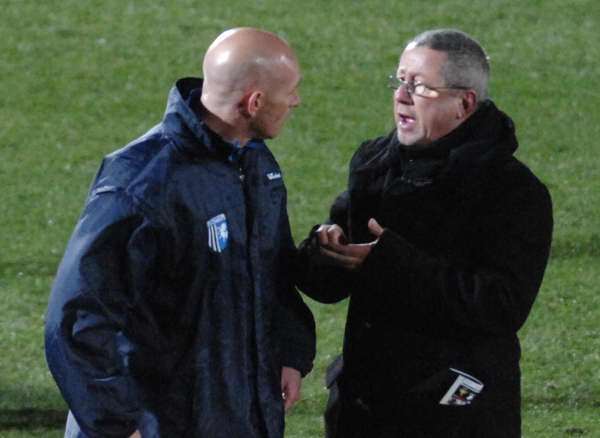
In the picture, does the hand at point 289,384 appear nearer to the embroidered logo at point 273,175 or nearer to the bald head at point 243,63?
the embroidered logo at point 273,175

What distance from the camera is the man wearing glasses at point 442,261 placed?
445cm

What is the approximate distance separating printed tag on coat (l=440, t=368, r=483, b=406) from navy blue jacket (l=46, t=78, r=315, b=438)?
0.48 m

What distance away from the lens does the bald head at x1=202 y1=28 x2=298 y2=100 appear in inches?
163

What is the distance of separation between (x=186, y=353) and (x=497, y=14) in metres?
10.2

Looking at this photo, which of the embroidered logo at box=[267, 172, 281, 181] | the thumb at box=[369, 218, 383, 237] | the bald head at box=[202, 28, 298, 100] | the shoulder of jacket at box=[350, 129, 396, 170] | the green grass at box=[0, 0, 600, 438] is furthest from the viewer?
the green grass at box=[0, 0, 600, 438]

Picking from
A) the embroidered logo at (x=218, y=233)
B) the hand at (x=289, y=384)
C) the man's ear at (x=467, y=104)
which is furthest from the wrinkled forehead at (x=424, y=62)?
the hand at (x=289, y=384)

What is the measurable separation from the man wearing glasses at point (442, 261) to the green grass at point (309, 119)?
2.54 meters

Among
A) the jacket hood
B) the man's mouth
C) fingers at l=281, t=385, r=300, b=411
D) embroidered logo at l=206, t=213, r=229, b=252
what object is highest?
the jacket hood

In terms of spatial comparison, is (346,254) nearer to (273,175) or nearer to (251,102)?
(273,175)

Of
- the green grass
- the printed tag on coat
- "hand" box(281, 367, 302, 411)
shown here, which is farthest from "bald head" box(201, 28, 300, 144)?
the green grass

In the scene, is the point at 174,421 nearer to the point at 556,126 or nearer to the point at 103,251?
the point at 103,251

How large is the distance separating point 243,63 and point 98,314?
2.37 feet

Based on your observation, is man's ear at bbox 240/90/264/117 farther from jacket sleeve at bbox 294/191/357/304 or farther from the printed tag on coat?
the printed tag on coat

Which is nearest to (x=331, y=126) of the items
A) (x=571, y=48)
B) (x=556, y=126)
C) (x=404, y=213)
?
(x=556, y=126)
